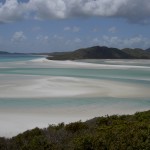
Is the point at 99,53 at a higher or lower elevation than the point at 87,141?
higher

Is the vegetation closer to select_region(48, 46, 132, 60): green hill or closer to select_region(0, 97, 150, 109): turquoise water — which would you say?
select_region(0, 97, 150, 109): turquoise water

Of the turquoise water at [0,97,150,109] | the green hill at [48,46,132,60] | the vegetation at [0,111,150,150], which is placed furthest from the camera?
the green hill at [48,46,132,60]

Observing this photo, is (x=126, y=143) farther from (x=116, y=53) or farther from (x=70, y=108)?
(x=116, y=53)

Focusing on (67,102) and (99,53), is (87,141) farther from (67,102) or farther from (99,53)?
(99,53)

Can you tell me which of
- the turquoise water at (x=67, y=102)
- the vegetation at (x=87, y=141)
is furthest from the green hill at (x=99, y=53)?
the vegetation at (x=87, y=141)

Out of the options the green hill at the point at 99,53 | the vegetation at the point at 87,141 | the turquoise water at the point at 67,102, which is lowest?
the turquoise water at the point at 67,102

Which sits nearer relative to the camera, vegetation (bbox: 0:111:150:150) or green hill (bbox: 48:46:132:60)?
vegetation (bbox: 0:111:150:150)

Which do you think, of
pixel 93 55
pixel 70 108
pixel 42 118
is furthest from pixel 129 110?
pixel 93 55

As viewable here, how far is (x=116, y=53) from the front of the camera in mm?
151125

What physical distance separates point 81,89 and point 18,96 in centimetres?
633

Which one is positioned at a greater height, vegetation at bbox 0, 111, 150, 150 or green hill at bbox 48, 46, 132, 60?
green hill at bbox 48, 46, 132, 60

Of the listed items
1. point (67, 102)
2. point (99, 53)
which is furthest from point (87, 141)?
point (99, 53)

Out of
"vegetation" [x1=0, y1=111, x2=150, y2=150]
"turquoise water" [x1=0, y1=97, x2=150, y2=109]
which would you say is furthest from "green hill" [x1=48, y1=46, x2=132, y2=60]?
"vegetation" [x1=0, y1=111, x2=150, y2=150]

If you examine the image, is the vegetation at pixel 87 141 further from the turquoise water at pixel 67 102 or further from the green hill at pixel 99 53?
the green hill at pixel 99 53
